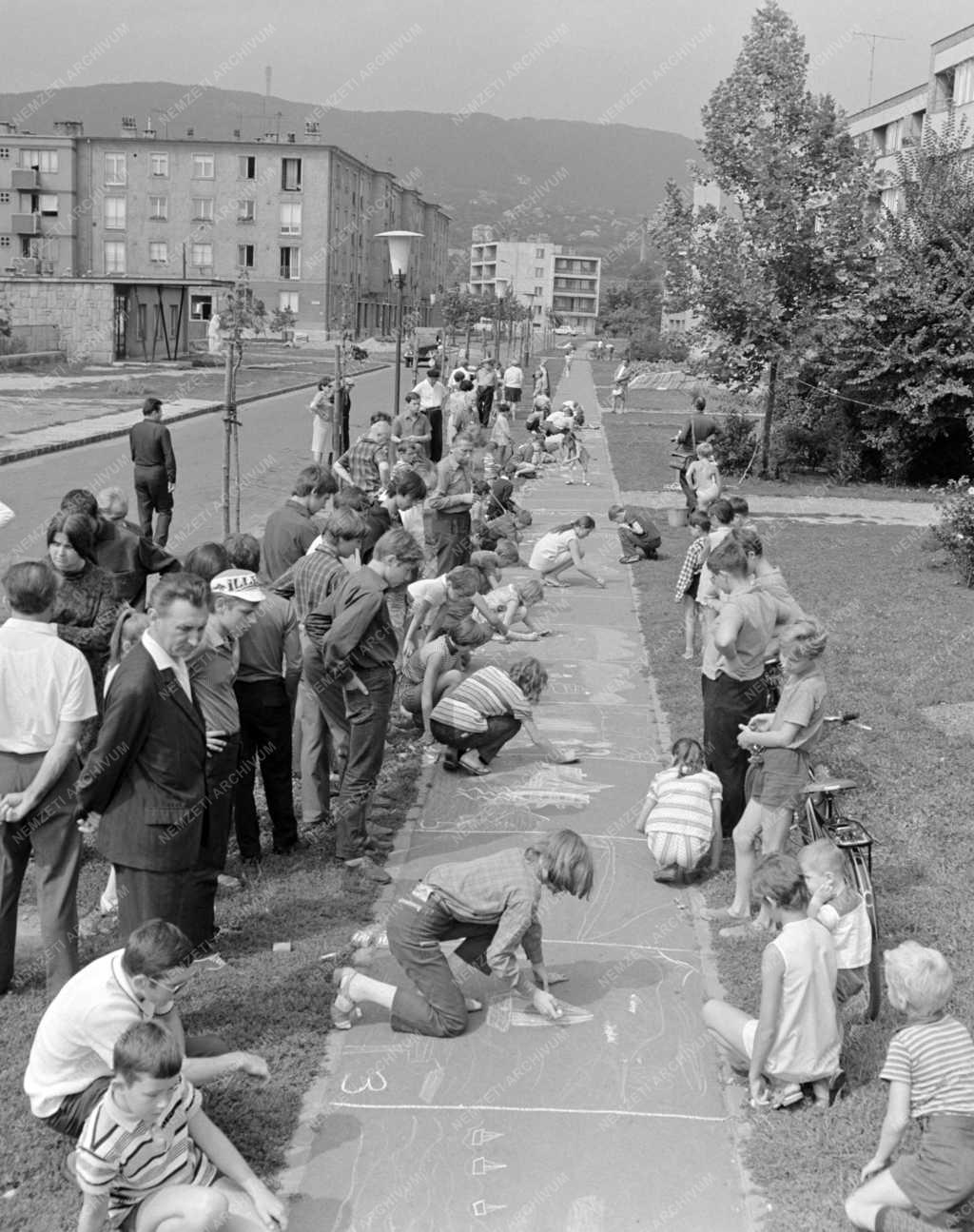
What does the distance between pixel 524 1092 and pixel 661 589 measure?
1170cm

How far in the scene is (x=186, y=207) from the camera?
88.4m

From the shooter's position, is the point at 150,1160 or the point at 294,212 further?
the point at 294,212

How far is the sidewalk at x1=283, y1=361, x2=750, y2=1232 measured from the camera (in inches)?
195

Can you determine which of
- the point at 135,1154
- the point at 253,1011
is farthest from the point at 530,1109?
the point at 135,1154

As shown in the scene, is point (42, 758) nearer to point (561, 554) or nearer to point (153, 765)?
point (153, 765)

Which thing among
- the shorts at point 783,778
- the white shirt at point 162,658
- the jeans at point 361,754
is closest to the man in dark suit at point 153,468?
the jeans at point 361,754

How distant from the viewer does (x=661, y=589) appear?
55.7ft

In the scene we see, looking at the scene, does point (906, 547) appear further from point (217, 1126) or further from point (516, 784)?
point (217, 1126)

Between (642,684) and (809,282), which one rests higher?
(809,282)

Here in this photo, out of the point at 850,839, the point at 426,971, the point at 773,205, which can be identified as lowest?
the point at 426,971

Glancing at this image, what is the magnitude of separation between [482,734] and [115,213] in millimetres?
88185

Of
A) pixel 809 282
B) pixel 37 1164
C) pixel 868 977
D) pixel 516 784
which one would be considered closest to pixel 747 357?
pixel 809 282

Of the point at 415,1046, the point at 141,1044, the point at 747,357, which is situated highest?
the point at 747,357

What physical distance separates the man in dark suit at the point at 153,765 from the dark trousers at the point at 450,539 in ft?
29.3
